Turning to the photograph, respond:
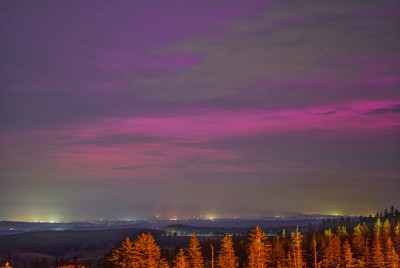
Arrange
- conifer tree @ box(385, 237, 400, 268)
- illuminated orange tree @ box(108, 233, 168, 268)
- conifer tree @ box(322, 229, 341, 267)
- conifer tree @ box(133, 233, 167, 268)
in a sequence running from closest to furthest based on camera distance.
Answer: conifer tree @ box(133, 233, 167, 268), illuminated orange tree @ box(108, 233, 168, 268), conifer tree @ box(385, 237, 400, 268), conifer tree @ box(322, 229, 341, 267)

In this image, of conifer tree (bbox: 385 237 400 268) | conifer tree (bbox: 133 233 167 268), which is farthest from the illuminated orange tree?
conifer tree (bbox: 385 237 400 268)

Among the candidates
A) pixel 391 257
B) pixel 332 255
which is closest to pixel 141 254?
pixel 391 257

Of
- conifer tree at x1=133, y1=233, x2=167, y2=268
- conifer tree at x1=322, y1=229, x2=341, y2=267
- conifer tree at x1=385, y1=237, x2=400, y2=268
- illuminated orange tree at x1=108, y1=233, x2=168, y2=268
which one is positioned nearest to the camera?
conifer tree at x1=133, y1=233, x2=167, y2=268

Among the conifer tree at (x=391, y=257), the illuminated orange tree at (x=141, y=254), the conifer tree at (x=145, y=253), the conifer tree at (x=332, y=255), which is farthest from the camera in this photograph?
the conifer tree at (x=332, y=255)

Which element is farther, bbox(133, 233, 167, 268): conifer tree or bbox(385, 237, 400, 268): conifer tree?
bbox(385, 237, 400, 268): conifer tree

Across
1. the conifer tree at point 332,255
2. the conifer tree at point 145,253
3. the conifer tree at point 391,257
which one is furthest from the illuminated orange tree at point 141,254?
the conifer tree at point 332,255

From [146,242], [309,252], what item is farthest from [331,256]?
[146,242]

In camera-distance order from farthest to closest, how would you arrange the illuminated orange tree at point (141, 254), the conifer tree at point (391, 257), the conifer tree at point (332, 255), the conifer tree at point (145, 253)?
the conifer tree at point (332, 255) → the conifer tree at point (391, 257) → the illuminated orange tree at point (141, 254) → the conifer tree at point (145, 253)

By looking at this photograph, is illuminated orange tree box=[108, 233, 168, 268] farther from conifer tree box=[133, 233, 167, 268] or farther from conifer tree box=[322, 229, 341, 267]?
conifer tree box=[322, 229, 341, 267]

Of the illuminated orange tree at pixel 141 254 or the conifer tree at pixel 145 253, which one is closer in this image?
the conifer tree at pixel 145 253

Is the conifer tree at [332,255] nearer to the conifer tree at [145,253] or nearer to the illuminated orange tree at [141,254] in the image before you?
the conifer tree at [145,253]

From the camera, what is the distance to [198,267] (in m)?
108

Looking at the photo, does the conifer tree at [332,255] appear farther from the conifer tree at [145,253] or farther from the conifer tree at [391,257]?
the conifer tree at [145,253]

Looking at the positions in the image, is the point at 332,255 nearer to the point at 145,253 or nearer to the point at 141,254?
the point at 145,253
